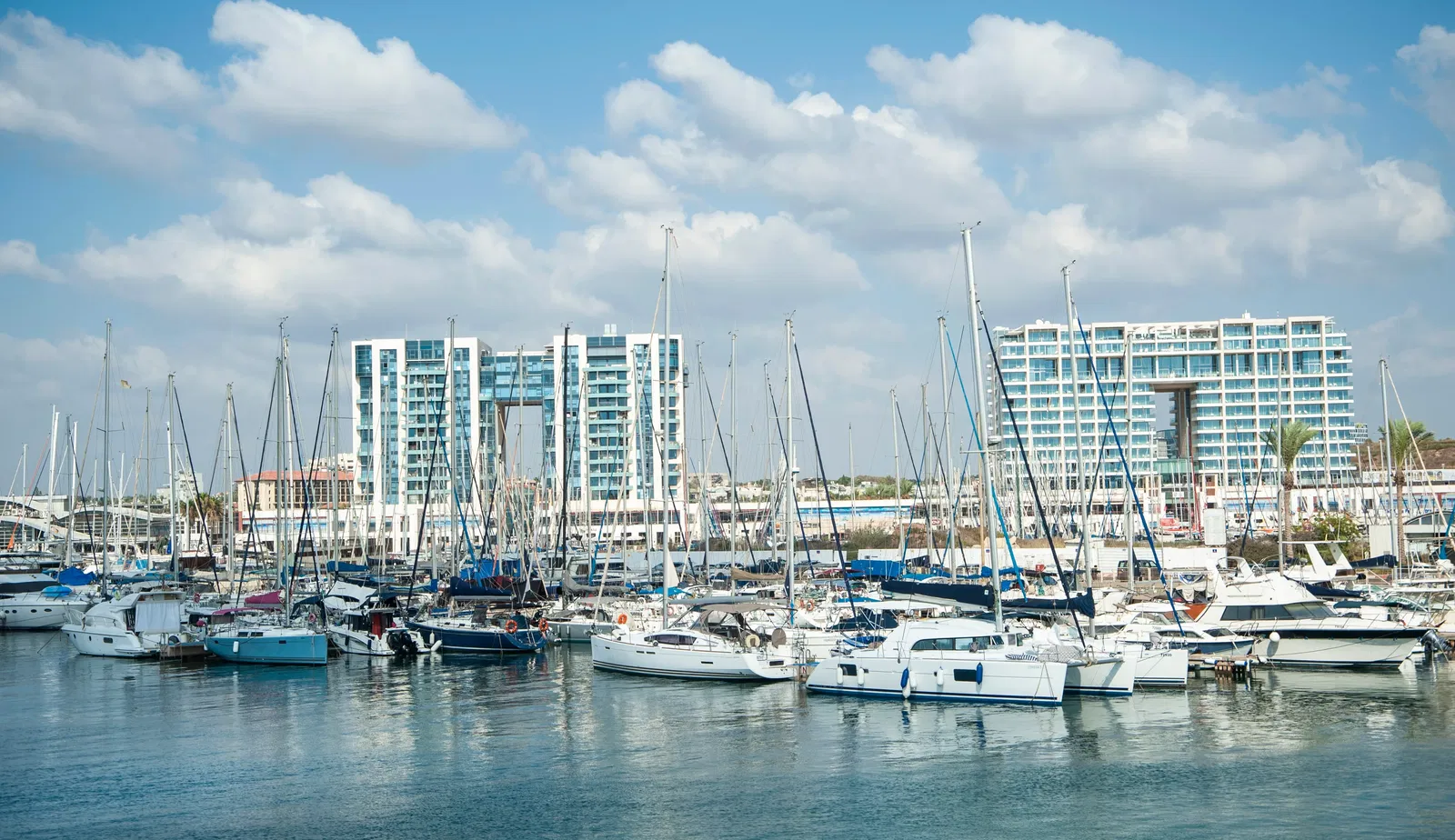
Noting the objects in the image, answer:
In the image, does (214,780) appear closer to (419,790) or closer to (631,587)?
(419,790)

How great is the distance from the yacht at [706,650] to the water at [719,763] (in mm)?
818

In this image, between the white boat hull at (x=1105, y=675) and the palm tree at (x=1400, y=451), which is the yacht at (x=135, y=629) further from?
the palm tree at (x=1400, y=451)

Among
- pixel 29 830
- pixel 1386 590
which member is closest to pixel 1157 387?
pixel 1386 590

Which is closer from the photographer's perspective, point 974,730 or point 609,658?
point 974,730

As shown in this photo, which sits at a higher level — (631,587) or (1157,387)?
(1157,387)

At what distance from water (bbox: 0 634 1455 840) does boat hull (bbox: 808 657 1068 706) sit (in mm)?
602

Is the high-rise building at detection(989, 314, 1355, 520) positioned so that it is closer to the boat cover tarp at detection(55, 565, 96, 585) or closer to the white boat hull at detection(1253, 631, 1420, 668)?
the boat cover tarp at detection(55, 565, 96, 585)

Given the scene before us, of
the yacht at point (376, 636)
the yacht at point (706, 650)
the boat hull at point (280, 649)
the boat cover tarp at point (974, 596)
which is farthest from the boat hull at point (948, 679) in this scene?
the boat hull at point (280, 649)

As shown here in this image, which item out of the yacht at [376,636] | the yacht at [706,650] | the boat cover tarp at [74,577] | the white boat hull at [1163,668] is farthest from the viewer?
the boat cover tarp at [74,577]

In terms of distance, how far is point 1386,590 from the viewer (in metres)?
51.2

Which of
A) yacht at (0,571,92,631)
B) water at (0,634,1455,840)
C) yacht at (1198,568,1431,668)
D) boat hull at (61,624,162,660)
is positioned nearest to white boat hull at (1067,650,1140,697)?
water at (0,634,1455,840)

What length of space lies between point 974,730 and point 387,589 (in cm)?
3816

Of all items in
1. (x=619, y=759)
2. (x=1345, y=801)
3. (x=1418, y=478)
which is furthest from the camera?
(x=1418, y=478)

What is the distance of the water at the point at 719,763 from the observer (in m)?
23.9
